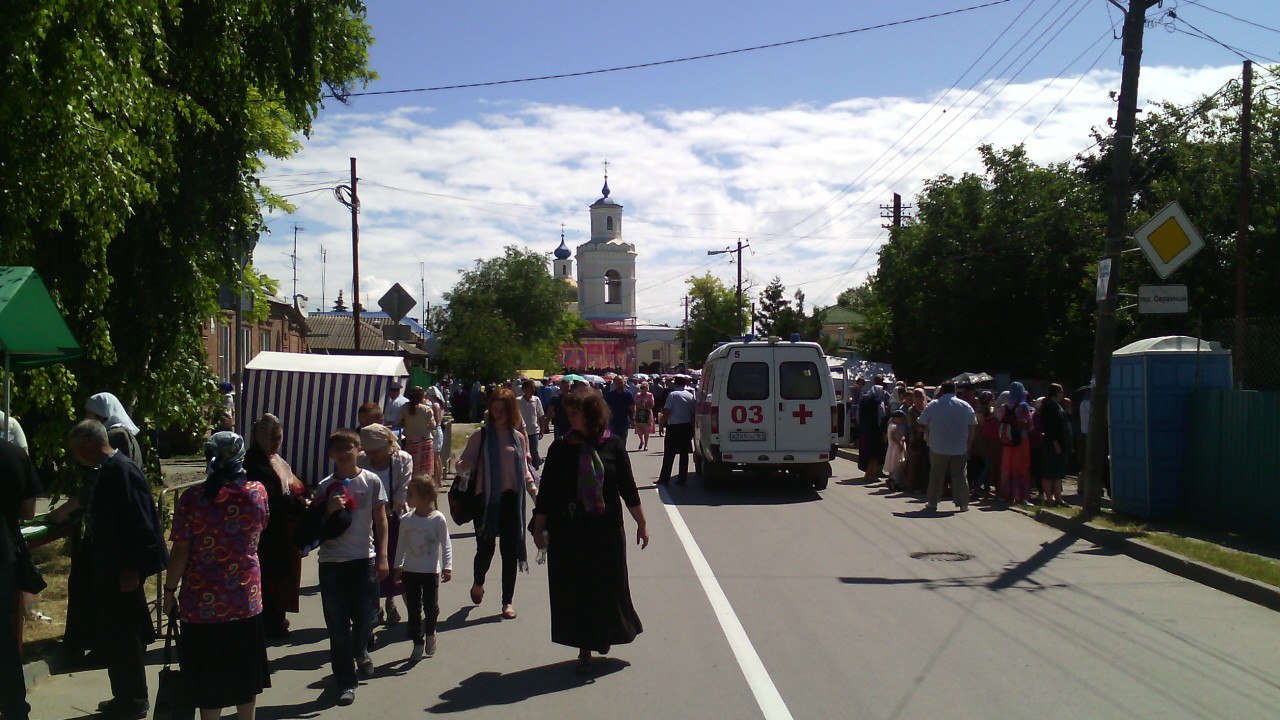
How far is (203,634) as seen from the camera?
17.8ft

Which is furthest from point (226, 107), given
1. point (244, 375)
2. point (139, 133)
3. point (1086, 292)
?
point (1086, 292)

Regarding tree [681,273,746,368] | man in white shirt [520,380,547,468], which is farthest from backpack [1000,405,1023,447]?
tree [681,273,746,368]

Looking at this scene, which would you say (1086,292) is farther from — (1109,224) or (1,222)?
(1,222)

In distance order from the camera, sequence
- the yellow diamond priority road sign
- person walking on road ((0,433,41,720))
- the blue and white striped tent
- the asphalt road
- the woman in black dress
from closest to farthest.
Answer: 1. person walking on road ((0,433,41,720))
2. the asphalt road
3. the woman in black dress
4. the yellow diamond priority road sign
5. the blue and white striped tent

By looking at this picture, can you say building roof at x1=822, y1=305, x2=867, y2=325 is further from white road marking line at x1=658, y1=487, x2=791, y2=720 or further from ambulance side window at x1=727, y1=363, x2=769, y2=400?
white road marking line at x1=658, y1=487, x2=791, y2=720

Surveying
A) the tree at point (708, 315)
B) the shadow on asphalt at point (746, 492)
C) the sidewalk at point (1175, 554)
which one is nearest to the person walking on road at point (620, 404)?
the shadow on asphalt at point (746, 492)

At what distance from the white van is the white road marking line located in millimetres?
5163

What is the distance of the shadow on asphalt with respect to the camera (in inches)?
644

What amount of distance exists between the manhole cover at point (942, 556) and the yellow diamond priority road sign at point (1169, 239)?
4075mm

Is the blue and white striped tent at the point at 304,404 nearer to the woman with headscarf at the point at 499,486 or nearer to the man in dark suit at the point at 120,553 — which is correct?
the woman with headscarf at the point at 499,486

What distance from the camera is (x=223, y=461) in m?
5.48

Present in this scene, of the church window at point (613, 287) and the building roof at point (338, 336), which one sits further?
the church window at point (613, 287)

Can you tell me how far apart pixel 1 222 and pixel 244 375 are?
601 centimetres

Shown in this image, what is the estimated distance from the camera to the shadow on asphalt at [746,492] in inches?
644
